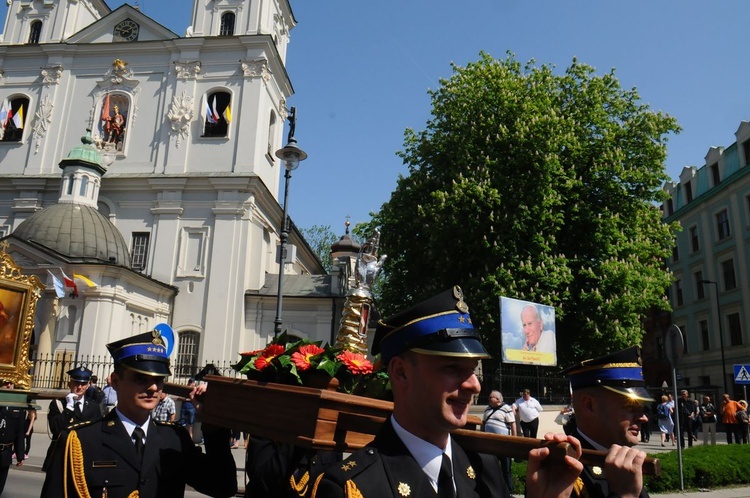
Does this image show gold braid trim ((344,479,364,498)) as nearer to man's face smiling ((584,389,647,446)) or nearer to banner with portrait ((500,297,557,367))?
man's face smiling ((584,389,647,446))

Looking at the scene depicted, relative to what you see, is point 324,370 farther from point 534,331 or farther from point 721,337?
point 721,337

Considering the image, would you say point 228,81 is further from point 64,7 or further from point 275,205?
point 64,7

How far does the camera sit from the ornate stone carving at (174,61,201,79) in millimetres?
31812

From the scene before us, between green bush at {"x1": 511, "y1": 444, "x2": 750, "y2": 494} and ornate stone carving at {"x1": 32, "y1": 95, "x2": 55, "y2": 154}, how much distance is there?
31.5 meters

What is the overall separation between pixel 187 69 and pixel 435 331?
1309 inches

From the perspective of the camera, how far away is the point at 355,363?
3.54m

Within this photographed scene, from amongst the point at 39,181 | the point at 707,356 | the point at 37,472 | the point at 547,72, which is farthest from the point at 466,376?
the point at 707,356

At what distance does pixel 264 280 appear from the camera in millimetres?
32156

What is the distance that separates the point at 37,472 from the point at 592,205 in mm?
22097

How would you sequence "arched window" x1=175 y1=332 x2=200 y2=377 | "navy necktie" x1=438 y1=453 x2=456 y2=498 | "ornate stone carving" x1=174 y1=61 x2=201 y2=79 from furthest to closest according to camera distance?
1. "ornate stone carving" x1=174 y1=61 x2=201 y2=79
2. "arched window" x1=175 y1=332 x2=200 y2=377
3. "navy necktie" x1=438 y1=453 x2=456 y2=498

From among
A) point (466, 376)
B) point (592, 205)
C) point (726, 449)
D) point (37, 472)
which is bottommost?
point (37, 472)

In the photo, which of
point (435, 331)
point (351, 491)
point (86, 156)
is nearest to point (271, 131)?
point (86, 156)

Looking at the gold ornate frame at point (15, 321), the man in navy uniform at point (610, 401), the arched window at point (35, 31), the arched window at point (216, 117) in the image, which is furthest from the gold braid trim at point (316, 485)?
the arched window at point (35, 31)

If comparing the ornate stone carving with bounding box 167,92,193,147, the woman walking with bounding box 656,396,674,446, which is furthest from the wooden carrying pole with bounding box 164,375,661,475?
the ornate stone carving with bounding box 167,92,193,147
